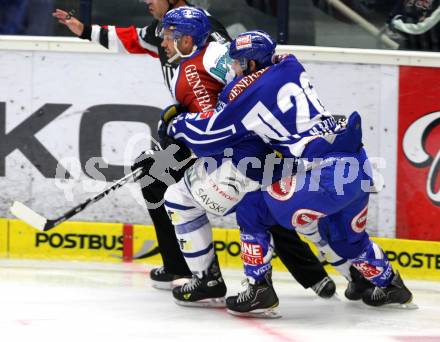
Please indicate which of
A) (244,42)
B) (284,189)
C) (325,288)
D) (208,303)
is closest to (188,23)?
(244,42)

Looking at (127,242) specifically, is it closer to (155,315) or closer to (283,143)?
(155,315)

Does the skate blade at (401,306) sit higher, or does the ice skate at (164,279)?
the skate blade at (401,306)

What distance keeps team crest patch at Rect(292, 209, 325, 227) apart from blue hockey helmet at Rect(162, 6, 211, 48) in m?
0.84

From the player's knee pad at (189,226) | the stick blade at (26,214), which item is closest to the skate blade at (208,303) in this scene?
the player's knee pad at (189,226)

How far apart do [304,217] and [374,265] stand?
17.5 inches

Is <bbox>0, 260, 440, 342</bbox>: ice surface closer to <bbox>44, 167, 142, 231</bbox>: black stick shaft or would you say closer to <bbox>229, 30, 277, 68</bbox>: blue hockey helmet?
<bbox>44, 167, 142, 231</bbox>: black stick shaft

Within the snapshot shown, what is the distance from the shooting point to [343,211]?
4.89 metres

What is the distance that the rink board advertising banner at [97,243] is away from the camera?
608 cm

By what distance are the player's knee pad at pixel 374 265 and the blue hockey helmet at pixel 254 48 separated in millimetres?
885

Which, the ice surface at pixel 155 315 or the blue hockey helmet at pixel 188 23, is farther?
the blue hockey helmet at pixel 188 23

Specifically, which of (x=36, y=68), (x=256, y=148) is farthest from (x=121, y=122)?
(x=256, y=148)

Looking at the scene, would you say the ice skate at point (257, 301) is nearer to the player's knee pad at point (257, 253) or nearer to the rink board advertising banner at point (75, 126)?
the player's knee pad at point (257, 253)

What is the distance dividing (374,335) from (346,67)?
1.72 metres

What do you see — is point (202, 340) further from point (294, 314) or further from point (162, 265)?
point (162, 265)
